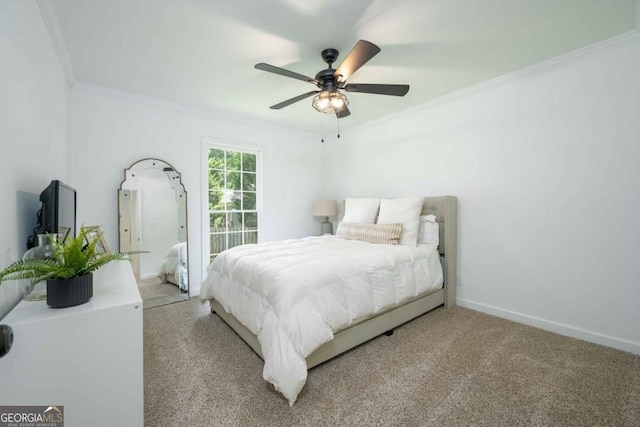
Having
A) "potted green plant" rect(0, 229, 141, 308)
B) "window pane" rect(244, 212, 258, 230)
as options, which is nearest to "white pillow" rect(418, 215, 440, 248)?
"window pane" rect(244, 212, 258, 230)

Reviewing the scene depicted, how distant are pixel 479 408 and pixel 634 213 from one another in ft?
6.56

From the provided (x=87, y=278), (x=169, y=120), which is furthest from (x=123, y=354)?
(x=169, y=120)

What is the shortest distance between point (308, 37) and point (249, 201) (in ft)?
8.81

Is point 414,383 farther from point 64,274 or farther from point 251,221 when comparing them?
point 251,221

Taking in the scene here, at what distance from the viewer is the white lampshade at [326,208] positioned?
4.46 m

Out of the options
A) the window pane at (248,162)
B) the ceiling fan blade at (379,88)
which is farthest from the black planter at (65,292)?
the window pane at (248,162)

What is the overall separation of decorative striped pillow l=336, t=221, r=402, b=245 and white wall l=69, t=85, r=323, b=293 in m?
1.32

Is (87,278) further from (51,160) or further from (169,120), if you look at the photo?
(169,120)

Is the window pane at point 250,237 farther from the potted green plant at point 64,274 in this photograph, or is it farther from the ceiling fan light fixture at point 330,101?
the potted green plant at point 64,274

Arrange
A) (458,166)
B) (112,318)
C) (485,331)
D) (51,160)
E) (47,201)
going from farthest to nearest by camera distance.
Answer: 1. (458,166)
2. (485,331)
3. (51,160)
4. (47,201)
5. (112,318)

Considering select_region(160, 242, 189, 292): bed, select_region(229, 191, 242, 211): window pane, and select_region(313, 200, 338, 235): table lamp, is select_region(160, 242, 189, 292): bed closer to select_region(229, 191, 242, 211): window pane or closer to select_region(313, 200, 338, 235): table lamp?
select_region(229, 191, 242, 211): window pane

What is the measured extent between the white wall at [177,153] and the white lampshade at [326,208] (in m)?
0.33

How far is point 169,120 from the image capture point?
3.39m
